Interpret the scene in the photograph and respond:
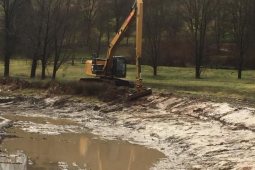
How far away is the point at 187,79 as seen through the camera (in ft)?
163

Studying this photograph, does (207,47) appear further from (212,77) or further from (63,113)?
(63,113)

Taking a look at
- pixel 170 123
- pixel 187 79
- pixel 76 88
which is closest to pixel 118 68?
pixel 76 88

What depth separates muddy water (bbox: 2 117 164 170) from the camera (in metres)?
17.7

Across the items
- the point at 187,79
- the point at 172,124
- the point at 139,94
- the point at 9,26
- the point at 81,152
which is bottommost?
the point at 81,152

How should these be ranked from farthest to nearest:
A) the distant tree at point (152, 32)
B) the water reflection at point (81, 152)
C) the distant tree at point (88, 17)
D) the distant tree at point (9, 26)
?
the distant tree at point (88, 17) → the distant tree at point (152, 32) → the distant tree at point (9, 26) → the water reflection at point (81, 152)

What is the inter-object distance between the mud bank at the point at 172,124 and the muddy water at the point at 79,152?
0.89 metres

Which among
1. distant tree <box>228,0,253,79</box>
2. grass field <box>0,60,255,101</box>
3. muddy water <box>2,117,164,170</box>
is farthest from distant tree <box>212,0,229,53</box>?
muddy water <box>2,117,164,170</box>

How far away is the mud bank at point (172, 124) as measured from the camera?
18.6m

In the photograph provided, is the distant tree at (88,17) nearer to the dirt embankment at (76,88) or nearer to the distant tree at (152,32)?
the distant tree at (152,32)

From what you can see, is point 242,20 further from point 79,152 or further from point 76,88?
point 79,152

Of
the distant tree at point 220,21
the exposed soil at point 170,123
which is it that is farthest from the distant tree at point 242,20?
the exposed soil at point 170,123

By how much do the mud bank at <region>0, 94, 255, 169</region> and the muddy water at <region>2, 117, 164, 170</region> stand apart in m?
0.89

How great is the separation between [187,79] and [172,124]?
2457 cm

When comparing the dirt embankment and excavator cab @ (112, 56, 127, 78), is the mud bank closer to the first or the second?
the dirt embankment
